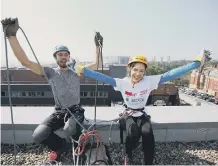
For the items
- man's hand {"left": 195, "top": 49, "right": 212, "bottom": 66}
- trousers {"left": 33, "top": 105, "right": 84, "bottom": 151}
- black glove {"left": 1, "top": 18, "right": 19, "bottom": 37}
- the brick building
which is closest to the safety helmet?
black glove {"left": 1, "top": 18, "right": 19, "bottom": 37}

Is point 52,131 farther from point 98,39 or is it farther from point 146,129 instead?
point 98,39

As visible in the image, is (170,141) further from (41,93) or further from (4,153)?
(41,93)

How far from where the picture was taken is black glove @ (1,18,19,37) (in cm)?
216

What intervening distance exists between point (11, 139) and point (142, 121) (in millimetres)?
2452

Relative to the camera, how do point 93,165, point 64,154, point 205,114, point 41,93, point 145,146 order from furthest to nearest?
point 41,93 < point 205,114 < point 64,154 < point 145,146 < point 93,165

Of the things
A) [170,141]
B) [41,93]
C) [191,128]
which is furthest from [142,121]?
[41,93]

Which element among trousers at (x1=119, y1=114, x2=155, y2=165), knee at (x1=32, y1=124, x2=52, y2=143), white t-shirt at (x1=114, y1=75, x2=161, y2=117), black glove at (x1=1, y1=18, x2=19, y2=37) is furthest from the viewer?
white t-shirt at (x1=114, y1=75, x2=161, y2=117)

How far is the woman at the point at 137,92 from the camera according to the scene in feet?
7.86

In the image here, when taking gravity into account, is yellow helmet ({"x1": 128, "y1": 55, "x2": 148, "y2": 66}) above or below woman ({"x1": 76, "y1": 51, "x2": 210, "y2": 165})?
above

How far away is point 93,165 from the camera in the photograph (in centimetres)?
190

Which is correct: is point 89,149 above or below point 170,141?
above

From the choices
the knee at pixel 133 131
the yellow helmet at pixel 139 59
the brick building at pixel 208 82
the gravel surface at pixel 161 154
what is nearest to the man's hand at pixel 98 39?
the yellow helmet at pixel 139 59

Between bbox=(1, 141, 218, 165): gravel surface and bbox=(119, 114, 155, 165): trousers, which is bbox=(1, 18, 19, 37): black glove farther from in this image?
bbox=(119, 114, 155, 165): trousers

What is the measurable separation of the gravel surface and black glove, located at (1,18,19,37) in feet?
6.42
